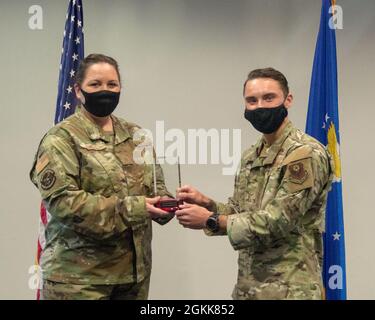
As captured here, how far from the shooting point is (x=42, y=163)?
1991mm

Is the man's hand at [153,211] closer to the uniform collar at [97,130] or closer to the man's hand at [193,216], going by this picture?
the man's hand at [193,216]

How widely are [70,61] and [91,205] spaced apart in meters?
1.33

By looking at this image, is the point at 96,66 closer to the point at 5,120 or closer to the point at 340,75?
the point at 5,120

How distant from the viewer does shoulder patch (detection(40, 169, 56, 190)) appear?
1.94m

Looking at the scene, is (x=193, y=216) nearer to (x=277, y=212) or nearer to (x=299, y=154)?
(x=277, y=212)

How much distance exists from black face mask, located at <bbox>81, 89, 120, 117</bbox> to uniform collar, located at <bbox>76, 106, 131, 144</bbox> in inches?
1.9

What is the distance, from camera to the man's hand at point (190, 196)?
203cm

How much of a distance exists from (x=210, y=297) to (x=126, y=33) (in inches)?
74.5

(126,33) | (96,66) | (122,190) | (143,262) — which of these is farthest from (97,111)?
(126,33)

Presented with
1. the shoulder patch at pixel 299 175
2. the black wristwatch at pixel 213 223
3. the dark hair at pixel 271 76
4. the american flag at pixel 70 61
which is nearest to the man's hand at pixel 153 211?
the black wristwatch at pixel 213 223

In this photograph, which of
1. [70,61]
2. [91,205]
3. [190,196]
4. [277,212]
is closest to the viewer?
[277,212]

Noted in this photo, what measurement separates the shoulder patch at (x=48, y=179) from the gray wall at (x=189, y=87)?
1.45m

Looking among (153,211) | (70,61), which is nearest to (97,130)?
(153,211)

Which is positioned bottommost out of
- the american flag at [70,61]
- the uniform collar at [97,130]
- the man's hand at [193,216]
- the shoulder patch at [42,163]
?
the man's hand at [193,216]
